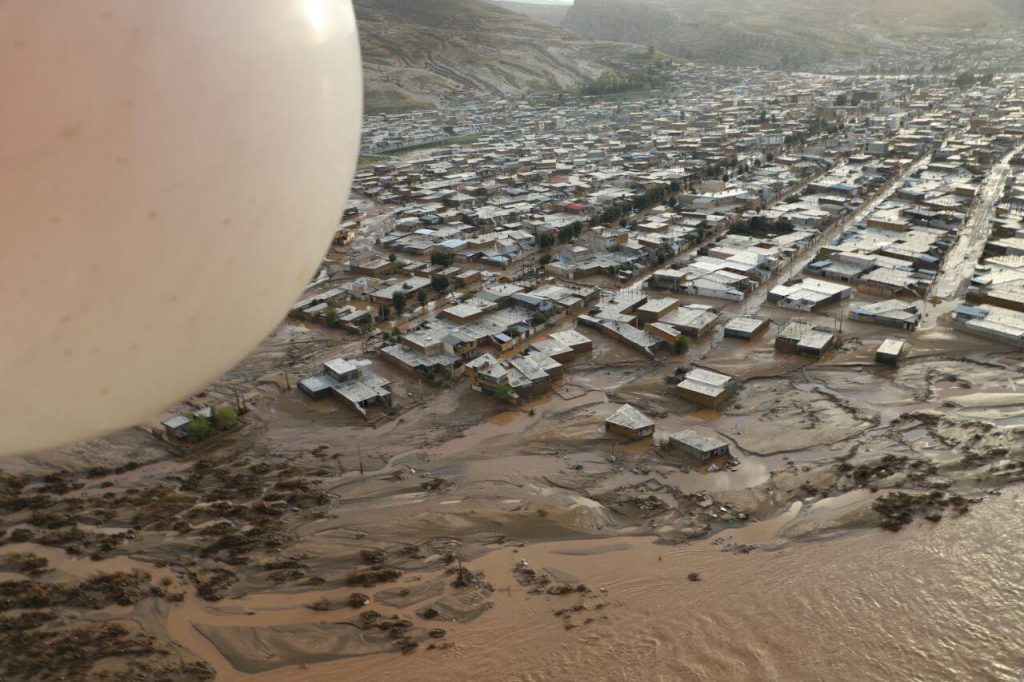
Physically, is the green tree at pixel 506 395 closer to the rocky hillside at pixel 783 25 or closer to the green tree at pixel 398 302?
the green tree at pixel 398 302

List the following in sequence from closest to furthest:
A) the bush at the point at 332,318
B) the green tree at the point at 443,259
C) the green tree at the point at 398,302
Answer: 1. the bush at the point at 332,318
2. the green tree at the point at 398,302
3. the green tree at the point at 443,259

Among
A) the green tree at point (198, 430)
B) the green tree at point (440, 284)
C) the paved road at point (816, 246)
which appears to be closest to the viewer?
the green tree at point (198, 430)

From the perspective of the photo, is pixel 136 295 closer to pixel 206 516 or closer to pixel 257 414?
pixel 206 516

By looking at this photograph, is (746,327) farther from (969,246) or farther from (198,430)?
(198,430)

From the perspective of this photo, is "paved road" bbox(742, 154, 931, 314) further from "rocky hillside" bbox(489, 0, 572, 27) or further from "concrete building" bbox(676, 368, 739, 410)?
"rocky hillside" bbox(489, 0, 572, 27)

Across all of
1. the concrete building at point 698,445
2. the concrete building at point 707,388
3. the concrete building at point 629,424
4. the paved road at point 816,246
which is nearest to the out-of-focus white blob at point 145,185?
the concrete building at point 698,445

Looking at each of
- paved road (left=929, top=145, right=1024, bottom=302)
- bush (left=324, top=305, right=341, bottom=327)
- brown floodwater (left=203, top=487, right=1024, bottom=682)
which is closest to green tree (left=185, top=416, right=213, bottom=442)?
brown floodwater (left=203, top=487, right=1024, bottom=682)

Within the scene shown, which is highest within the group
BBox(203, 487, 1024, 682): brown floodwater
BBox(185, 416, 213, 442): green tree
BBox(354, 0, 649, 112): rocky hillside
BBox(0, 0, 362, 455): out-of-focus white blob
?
BBox(354, 0, 649, 112): rocky hillside
